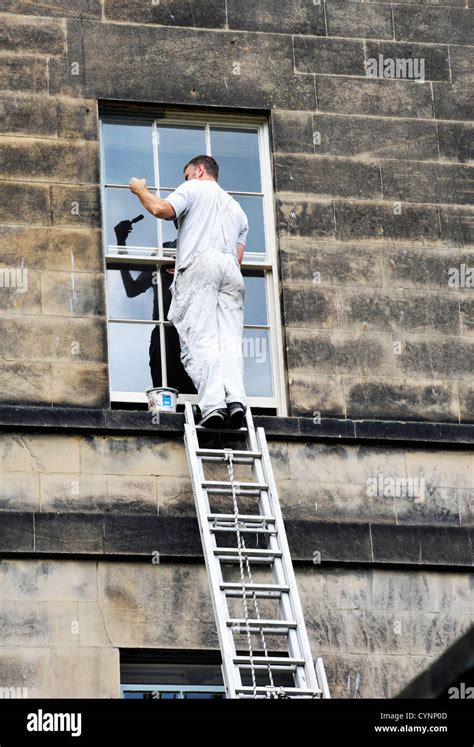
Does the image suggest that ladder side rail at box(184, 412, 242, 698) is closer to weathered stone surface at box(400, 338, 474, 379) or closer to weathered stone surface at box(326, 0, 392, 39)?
weathered stone surface at box(400, 338, 474, 379)

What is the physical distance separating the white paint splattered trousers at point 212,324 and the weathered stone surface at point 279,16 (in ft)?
6.59

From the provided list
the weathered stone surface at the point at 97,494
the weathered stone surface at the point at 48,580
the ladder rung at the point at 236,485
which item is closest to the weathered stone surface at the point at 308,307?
the ladder rung at the point at 236,485

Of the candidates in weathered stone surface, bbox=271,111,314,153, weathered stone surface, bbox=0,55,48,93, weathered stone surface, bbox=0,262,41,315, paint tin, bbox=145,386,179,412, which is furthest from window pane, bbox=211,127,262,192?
paint tin, bbox=145,386,179,412

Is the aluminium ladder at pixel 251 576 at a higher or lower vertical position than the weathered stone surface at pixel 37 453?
lower

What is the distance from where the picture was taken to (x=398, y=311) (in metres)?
13.1

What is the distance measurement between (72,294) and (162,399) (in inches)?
37.3

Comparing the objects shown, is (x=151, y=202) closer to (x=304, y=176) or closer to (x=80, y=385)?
(x=80, y=385)

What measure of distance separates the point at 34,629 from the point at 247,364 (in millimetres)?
2486

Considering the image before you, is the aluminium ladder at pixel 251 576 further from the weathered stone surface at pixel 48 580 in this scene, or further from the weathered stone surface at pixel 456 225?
the weathered stone surface at pixel 456 225

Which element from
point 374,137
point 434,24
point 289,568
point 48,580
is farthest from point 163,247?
point 289,568

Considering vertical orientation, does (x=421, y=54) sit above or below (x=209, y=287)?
above

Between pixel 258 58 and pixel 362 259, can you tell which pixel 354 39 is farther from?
pixel 362 259

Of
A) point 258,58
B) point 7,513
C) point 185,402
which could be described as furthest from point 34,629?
point 258,58

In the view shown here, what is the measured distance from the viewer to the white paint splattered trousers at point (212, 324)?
1208 cm
